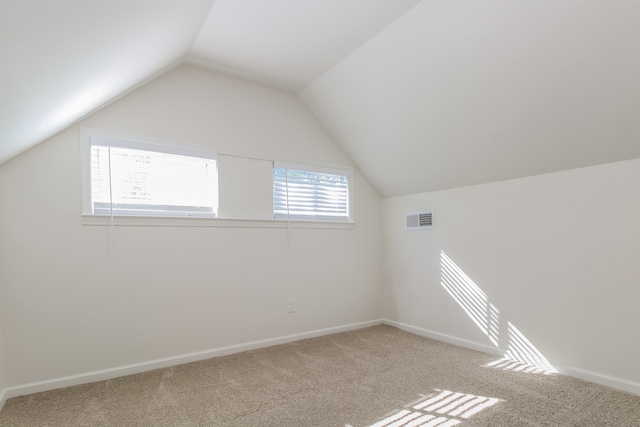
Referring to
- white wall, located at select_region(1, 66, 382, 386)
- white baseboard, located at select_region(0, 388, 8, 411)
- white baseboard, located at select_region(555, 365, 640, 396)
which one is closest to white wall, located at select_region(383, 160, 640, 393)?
white baseboard, located at select_region(555, 365, 640, 396)

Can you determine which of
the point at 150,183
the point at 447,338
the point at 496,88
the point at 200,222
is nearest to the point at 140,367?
the point at 200,222

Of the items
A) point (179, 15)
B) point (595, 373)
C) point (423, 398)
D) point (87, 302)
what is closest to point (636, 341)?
point (595, 373)

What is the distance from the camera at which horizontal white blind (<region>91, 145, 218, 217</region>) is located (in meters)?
2.68

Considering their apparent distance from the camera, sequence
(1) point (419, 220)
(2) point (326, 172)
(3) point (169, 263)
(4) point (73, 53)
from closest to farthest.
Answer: (4) point (73, 53)
(3) point (169, 263)
(1) point (419, 220)
(2) point (326, 172)

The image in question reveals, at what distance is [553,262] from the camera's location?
2607 millimetres

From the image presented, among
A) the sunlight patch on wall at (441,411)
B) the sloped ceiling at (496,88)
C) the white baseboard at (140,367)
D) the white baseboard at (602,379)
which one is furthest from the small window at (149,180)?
the white baseboard at (602,379)

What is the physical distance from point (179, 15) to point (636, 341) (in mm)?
3359

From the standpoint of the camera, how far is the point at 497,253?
2.98 metres

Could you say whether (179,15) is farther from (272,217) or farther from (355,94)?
(272,217)

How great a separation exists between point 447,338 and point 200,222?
8.35 feet

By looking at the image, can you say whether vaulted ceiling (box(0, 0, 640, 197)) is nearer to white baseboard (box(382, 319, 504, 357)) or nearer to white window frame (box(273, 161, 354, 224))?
white window frame (box(273, 161, 354, 224))

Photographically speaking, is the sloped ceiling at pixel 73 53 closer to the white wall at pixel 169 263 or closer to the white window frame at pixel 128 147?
the white window frame at pixel 128 147

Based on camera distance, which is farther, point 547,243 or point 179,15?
point 547,243

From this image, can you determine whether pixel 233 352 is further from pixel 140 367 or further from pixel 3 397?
pixel 3 397
